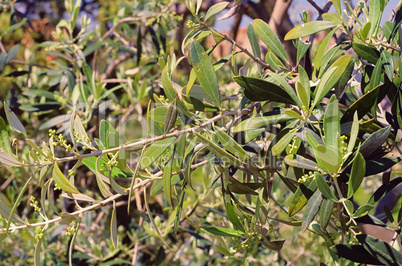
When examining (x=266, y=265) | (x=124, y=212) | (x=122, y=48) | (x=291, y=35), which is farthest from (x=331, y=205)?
(x=124, y=212)

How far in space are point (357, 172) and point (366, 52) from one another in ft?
0.74

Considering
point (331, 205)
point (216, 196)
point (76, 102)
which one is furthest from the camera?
point (216, 196)

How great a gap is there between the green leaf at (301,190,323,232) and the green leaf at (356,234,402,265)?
117 mm

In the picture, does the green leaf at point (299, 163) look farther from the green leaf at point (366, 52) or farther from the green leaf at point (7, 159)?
the green leaf at point (7, 159)

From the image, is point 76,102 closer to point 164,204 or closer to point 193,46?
point 164,204

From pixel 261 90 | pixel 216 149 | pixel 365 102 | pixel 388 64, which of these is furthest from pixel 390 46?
pixel 216 149

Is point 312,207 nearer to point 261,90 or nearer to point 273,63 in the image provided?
point 261,90

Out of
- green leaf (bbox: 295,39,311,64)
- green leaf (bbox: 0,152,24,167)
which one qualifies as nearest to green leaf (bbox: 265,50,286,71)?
green leaf (bbox: 295,39,311,64)

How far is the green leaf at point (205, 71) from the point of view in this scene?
0.63m

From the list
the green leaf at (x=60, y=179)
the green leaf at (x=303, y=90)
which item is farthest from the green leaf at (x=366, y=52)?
the green leaf at (x=60, y=179)

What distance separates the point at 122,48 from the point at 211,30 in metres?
0.98

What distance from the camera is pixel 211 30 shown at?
712 millimetres

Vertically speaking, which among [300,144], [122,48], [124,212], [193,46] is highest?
[193,46]

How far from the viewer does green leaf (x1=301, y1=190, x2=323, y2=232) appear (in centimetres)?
60
